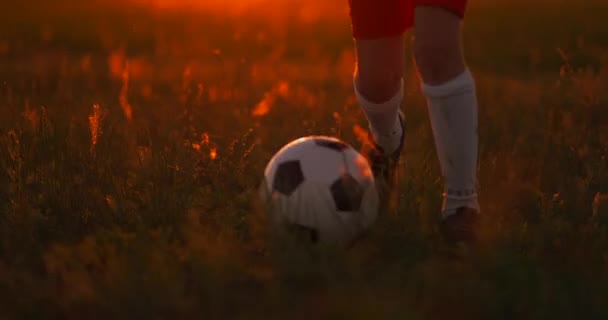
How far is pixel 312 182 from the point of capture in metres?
3.14

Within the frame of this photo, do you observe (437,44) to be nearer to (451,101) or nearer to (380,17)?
(451,101)

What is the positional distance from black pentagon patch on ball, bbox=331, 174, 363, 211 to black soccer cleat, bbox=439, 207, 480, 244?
0.48 meters

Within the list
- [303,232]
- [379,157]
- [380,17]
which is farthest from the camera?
[379,157]

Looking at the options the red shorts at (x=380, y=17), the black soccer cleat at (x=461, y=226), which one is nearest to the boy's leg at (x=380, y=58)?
the red shorts at (x=380, y=17)

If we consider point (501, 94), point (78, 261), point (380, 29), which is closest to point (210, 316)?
point (78, 261)

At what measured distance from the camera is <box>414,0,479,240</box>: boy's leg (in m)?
3.14

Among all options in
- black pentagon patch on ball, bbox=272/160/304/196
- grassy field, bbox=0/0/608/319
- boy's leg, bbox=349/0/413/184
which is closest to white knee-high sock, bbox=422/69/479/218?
grassy field, bbox=0/0/608/319

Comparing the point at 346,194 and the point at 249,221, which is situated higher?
the point at 346,194

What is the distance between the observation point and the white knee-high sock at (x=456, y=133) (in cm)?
327

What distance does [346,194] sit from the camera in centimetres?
312

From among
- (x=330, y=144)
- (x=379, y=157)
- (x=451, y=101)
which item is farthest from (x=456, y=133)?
(x=379, y=157)

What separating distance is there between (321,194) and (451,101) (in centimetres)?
76

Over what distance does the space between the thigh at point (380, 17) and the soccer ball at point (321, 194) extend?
0.71m

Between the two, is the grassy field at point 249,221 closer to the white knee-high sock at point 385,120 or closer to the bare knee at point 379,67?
the white knee-high sock at point 385,120
